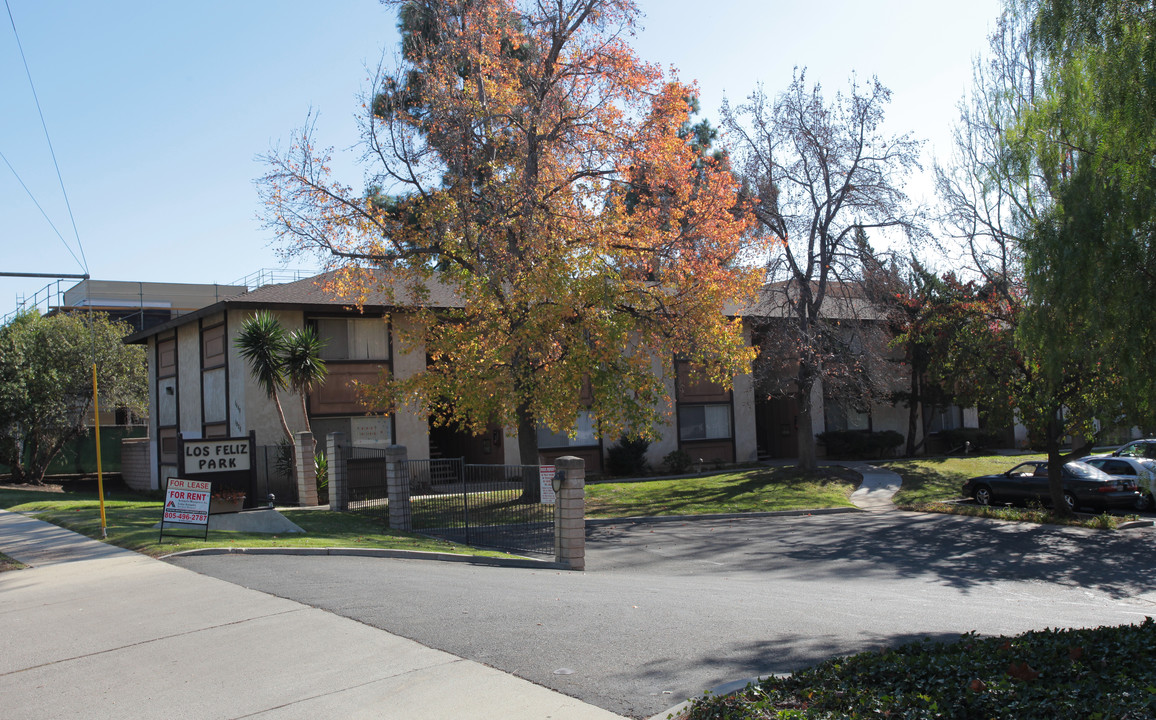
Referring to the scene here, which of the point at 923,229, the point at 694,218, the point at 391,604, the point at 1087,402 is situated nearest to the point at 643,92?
the point at 694,218

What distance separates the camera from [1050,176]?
10.3 m

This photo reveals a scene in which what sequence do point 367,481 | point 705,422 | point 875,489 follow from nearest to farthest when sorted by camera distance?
point 367,481 < point 875,489 < point 705,422

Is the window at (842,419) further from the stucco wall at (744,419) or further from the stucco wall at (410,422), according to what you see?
the stucco wall at (410,422)

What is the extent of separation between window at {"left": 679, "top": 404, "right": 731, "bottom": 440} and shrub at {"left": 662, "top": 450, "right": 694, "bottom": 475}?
150cm

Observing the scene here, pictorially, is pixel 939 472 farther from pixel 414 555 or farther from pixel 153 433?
pixel 153 433

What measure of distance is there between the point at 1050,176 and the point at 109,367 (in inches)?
1483

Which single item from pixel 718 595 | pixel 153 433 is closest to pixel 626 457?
pixel 153 433

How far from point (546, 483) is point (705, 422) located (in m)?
19.3

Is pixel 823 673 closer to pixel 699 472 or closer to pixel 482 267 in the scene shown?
pixel 482 267

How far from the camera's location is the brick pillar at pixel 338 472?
21.0 meters

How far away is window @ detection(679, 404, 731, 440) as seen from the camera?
32875 mm

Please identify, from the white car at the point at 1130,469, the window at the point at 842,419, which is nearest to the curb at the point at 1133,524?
the white car at the point at 1130,469

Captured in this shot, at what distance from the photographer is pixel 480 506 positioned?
16031mm

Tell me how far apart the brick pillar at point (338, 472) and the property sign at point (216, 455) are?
3.04m
